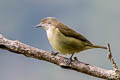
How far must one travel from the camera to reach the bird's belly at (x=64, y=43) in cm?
794

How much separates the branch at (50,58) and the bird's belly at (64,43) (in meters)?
1.35

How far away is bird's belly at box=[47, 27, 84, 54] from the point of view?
Result: 7.94 m

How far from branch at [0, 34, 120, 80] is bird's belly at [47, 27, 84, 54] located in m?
1.35

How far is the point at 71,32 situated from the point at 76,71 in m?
1.59

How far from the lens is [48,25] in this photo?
848 centimetres

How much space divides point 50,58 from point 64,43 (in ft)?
5.13

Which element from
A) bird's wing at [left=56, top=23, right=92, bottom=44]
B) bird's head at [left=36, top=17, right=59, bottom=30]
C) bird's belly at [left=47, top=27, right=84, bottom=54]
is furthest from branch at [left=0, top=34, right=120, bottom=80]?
bird's head at [left=36, top=17, right=59, bottom=30]

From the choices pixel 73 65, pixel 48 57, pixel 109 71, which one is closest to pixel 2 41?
pixel 48 57

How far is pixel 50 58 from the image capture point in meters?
6.45

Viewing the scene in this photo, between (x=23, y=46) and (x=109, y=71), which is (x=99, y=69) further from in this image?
(x=23, y=46)

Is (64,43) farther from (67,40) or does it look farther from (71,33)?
(71,33)

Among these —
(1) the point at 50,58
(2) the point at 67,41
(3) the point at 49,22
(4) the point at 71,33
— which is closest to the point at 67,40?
(2) the point at 67,41

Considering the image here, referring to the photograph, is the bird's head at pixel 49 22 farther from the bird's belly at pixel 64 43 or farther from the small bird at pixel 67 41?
the bird's belly at pixel 64 43

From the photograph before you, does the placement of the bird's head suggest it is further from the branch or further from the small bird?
the branch
